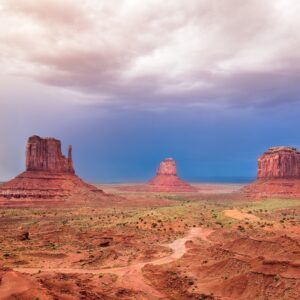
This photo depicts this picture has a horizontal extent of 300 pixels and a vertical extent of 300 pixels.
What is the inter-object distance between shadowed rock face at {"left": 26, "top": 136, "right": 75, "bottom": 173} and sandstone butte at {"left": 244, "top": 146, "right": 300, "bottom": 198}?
3097 inches

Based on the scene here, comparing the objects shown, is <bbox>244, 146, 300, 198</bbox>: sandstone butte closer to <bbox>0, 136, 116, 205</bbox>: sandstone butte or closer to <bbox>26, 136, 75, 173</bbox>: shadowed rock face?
<bbox>0, 136, 116, 205</bbox>: sandstone butte

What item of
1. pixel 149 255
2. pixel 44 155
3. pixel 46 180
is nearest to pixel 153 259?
pixel 149 255

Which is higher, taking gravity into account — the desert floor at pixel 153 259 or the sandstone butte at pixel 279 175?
the sandstone butte at pixel 279 175

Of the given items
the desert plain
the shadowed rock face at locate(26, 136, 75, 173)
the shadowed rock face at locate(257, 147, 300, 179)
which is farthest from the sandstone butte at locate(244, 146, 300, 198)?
the shadowed rock face at locate(26, 136, 75, 173)

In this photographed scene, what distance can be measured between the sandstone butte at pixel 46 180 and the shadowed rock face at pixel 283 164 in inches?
2754

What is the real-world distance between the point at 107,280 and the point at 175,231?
3297 centimetres

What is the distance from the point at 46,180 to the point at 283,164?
95336 mm

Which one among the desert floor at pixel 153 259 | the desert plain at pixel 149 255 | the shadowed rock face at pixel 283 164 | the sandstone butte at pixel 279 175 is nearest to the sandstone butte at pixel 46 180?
the desert plain at pixel 149 255

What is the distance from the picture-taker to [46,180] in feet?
467

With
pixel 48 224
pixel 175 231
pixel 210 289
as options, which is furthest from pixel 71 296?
pixel 48 224

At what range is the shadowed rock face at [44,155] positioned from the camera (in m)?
146

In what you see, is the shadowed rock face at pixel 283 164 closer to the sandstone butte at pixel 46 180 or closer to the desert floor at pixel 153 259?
the sandstone butte at pixel 46 180

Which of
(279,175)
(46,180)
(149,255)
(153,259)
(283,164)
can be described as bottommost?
(153,259)

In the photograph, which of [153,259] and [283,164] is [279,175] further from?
[153,259]
